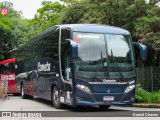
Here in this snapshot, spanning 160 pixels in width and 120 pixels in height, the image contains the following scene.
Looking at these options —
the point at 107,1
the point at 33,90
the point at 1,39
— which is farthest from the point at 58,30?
the point at 1,39

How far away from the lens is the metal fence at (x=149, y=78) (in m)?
22.2

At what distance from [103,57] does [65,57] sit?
1.55 m

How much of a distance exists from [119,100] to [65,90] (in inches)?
84.7

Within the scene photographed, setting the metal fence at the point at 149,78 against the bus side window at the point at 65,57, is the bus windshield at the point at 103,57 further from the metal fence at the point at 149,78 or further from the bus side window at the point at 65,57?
the metal fence at the point at 149,78

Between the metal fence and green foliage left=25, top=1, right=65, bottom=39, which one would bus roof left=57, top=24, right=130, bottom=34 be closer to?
the metal fence

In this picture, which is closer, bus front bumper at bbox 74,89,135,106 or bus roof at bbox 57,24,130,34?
bus front bumper at bbox 74,89,135,106

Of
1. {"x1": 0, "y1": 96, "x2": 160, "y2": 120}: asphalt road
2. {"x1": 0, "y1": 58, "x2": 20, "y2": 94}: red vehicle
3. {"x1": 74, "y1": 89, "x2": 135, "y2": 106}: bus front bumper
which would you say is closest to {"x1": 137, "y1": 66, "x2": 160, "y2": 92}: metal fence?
{"x1": 0, "y1": 96, "x2": 160, "y2": 120}: asphalt road

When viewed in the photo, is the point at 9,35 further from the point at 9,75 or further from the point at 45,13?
the point at 9,75

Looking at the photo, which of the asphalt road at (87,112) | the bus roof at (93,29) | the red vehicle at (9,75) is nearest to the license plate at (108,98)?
the asphalt road at (87,112)

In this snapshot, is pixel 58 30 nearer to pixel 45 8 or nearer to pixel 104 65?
pixel 104 65

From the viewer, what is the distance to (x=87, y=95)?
14.8 m

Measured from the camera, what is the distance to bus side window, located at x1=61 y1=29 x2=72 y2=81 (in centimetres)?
1541

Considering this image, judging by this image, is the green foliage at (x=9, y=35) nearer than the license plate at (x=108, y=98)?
No

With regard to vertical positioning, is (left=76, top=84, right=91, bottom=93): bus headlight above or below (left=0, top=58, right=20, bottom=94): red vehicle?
above
